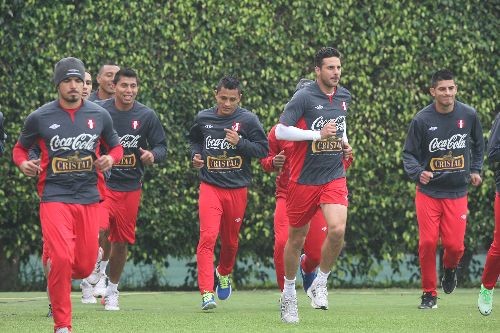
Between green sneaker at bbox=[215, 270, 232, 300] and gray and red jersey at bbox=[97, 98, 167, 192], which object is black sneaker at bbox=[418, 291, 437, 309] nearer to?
green sneaker at bbox=[215, 270, 232, 300]

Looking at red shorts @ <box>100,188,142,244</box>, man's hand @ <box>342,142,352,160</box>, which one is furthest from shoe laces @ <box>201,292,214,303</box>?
man's hand @ <box>342,142,352,160</box>

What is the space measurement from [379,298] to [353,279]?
106 inches

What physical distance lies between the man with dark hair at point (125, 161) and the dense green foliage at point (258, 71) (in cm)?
319

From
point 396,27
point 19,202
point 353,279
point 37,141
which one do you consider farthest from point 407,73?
point 37,141

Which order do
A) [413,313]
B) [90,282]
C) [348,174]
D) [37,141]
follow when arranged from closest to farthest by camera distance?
[37,141]
[413,313]
[90,282]
[348,174]

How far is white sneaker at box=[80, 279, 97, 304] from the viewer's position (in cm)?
1395

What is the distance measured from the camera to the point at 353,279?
1741cm

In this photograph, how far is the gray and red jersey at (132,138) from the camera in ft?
42.9

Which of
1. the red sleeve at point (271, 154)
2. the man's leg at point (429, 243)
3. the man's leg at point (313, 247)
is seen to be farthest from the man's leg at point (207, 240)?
the man's leg at point (429, 243)

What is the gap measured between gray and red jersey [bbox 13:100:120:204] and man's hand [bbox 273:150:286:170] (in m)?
3.66

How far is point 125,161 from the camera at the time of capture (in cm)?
1323

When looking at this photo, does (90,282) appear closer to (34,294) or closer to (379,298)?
(34,294)

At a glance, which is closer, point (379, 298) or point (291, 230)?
point (291, 230)

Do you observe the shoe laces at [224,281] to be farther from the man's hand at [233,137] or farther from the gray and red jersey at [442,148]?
the gray and red jersey at [442,148]
